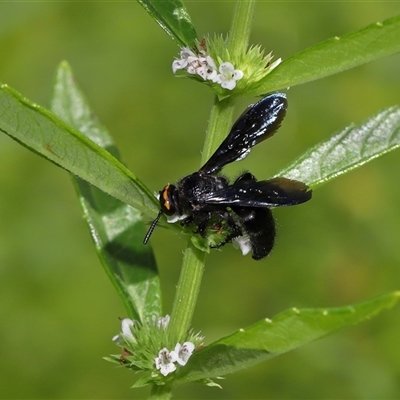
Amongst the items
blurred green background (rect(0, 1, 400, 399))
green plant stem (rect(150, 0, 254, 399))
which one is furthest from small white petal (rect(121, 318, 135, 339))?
blurred green background (rect(0, 1, 400, 399))

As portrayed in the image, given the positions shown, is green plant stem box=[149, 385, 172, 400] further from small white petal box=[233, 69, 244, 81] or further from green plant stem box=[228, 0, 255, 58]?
green plant stem box=[228, 0, 255, 58]

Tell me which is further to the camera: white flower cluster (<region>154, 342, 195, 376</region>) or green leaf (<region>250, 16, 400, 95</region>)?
white flower cluster (<region>154, 342, 195, 376</region>)

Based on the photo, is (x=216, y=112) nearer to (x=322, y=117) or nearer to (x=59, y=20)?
(x=322, y=117)

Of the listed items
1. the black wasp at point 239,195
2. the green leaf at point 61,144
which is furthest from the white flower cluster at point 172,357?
the green leaf at point 61,144

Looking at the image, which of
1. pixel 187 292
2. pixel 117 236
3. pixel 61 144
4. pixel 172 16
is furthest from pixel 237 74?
pixel 117 236

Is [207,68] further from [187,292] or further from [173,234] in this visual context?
[173,234]

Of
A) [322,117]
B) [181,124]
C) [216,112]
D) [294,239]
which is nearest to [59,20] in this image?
[181,124]
